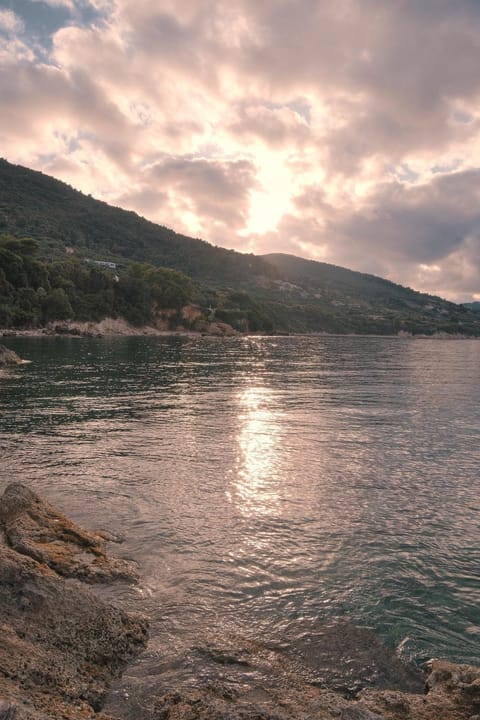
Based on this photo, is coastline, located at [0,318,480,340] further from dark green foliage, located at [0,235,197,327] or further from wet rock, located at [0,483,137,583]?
wet rock, located at [0,483,137,583]

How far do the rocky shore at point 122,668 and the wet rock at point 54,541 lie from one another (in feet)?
2.66

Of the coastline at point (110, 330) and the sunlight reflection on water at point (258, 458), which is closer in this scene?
the sunlight reflection on water at point (258, 458)

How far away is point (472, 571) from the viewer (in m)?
10.4

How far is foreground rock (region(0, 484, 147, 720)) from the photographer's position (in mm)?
5496

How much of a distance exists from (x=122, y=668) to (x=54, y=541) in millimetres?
3869

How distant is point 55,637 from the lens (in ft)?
22.1

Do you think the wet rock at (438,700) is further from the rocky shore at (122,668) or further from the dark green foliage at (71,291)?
the dark green foliage at (71,291)

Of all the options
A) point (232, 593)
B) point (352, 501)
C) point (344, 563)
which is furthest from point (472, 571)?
point (232, 593)

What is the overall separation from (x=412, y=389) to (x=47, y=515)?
36269mm

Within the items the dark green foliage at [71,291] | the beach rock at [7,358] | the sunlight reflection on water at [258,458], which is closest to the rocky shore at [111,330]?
the dark green foliage at [71,291]

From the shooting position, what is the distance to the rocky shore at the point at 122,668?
5.65 metres

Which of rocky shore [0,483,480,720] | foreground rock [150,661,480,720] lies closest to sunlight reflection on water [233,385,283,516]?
rocky shore [0,483,480,720]

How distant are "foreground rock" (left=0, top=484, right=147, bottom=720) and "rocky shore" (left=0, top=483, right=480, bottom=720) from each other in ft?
0.05

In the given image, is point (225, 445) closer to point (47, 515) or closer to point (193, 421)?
point (193, 421)
